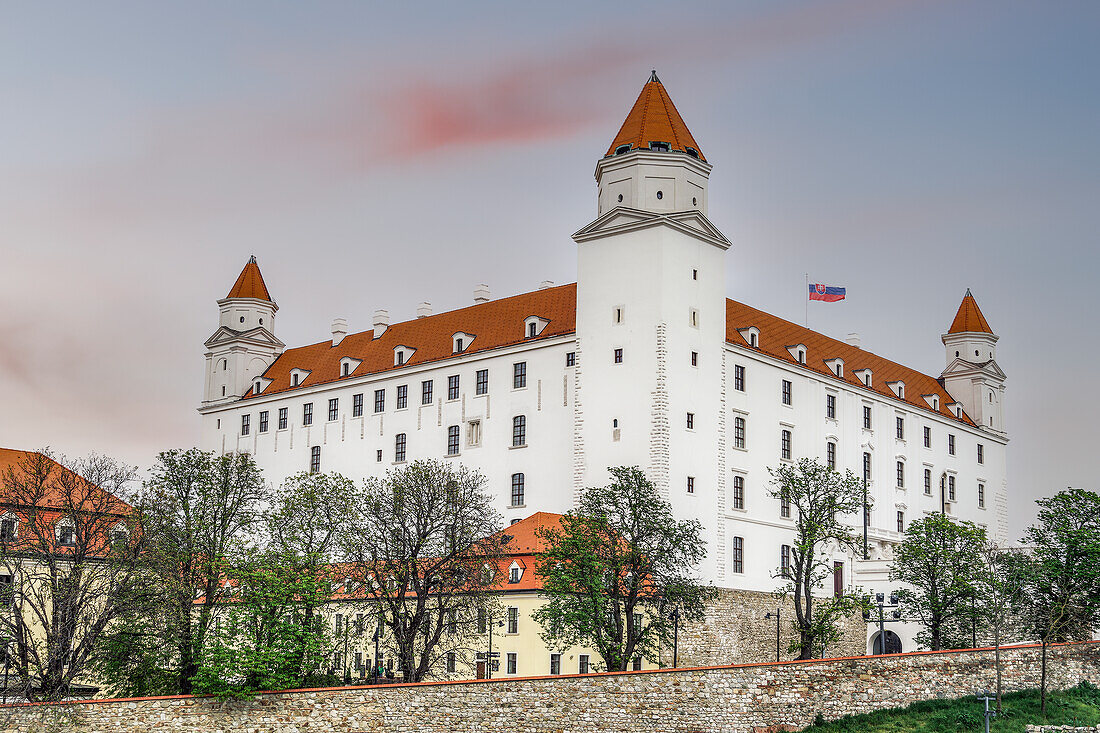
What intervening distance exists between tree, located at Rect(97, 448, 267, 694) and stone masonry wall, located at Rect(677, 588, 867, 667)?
69.7 ft

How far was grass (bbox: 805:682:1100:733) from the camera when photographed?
4056 cm

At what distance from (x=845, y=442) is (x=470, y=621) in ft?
108

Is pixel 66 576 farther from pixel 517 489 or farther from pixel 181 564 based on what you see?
pixel 517 489

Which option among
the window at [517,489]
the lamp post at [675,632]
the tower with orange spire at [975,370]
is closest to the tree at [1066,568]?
the lamp post at [675,632]

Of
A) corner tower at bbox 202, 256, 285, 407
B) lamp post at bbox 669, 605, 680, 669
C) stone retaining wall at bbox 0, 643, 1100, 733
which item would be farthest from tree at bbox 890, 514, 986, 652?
corner tower at bbox 202, 256, 285, 407

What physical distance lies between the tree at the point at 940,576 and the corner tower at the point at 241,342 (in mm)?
48211

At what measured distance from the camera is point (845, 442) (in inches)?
3196

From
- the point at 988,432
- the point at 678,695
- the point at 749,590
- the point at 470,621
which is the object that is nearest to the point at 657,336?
the point at 749,590

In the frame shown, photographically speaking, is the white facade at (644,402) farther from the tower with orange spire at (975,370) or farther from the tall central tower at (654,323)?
the tower with orange spire at (975,370)

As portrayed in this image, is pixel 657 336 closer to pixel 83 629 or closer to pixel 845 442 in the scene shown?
pixel 845 442

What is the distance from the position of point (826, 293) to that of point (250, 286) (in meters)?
40.4

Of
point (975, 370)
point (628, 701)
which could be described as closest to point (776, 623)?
point (628, 701)

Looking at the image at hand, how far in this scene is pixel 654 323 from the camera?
69125 millimetres

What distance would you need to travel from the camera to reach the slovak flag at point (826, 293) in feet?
268
